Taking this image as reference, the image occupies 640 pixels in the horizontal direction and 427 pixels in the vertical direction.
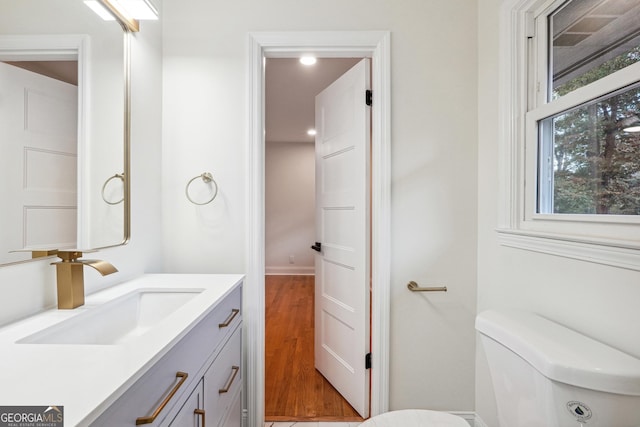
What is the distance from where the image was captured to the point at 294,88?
3.02m

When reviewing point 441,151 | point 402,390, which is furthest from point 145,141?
point 402,390

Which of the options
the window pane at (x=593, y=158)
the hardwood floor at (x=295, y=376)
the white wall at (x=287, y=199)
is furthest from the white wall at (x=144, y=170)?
the white wall at (x=287, y=199)

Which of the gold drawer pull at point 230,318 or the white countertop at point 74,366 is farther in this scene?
the gold drawer pull at point 230,318

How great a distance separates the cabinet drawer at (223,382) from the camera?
3.34 ft

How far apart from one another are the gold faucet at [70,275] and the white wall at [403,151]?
642 mm

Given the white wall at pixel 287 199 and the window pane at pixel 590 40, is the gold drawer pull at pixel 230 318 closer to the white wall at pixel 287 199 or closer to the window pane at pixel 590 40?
the window pane at pixel 590 40

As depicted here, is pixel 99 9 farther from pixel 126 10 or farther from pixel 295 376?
pixel 295 376

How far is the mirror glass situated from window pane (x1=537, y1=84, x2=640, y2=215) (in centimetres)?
180

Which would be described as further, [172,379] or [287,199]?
[287,199]

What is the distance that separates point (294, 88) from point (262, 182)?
176 centimetres

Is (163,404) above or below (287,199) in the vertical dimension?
below

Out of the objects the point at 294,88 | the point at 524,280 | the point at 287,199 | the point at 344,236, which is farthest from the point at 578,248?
the point at 287,199

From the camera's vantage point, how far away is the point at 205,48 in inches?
63.4

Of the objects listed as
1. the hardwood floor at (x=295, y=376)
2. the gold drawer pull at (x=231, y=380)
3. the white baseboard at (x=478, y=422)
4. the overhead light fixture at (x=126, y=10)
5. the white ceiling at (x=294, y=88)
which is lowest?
the hardwood floor at (x=295, y=376)
